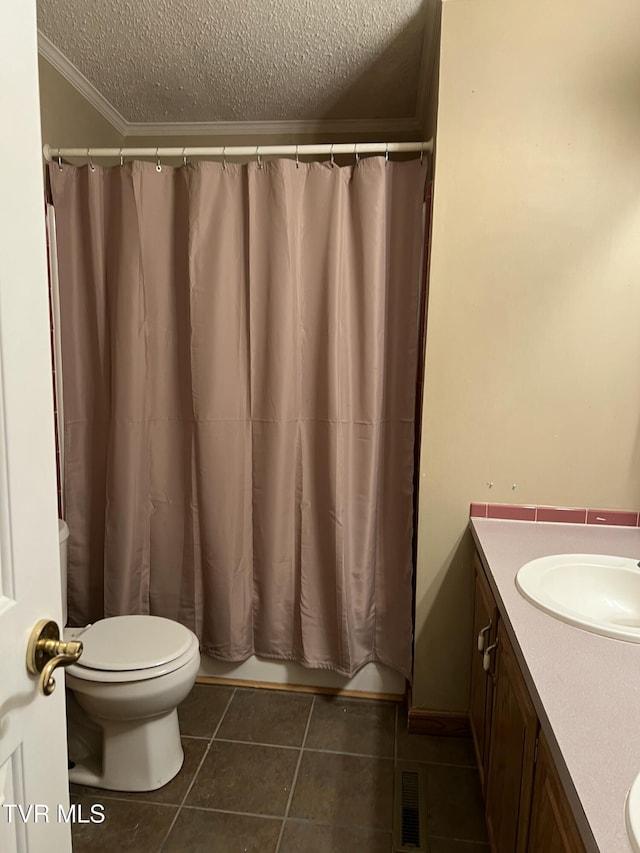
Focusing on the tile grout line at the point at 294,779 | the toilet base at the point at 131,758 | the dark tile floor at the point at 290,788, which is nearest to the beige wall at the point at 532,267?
the dark tile floor at the point at 290,788

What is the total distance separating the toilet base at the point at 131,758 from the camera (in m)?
1.72

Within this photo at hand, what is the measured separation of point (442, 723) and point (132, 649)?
1.07 meters

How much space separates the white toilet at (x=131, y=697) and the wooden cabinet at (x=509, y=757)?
892 mm

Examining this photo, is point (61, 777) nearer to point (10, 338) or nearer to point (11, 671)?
point (11, 671)

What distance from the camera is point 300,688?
221 centimetres

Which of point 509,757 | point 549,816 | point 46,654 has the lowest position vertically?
point 509,757

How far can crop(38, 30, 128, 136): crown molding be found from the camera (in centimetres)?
196

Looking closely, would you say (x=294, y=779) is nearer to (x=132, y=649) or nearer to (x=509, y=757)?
(x=132, y=649)

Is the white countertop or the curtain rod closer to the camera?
the white countertop

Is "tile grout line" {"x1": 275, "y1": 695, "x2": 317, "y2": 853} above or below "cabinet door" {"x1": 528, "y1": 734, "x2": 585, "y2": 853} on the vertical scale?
below

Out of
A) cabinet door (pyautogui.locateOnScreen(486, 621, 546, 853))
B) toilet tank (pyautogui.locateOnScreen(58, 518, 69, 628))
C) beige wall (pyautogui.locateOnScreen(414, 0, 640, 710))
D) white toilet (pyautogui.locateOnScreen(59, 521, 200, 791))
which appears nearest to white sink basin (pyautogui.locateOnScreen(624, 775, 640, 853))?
cabinet door (pyautogui.locateOnScreen(486, 621, 546, 853))

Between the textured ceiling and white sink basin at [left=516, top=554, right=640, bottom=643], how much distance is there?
1.66 meters

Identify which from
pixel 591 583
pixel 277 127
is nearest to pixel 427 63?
pixel 277 127

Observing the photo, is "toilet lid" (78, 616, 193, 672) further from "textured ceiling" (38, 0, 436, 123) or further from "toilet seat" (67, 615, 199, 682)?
"textured ceiling" (38, 0, 436, 123)
